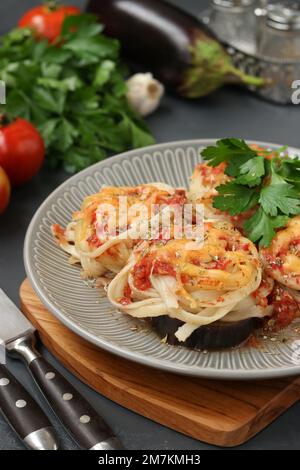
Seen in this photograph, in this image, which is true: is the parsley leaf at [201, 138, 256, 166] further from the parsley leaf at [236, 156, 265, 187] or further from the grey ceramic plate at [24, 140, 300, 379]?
the grey ceramic plate at [24, 140, 300, 379]

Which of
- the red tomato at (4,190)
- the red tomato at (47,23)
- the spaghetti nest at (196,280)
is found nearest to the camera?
the spaghetti nest at (196,280)

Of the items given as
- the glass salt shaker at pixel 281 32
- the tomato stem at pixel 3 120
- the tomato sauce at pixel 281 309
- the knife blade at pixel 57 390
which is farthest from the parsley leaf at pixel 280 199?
the glass salt shaker at pixel 281 32

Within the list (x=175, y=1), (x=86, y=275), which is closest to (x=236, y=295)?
(x=86, y=275)

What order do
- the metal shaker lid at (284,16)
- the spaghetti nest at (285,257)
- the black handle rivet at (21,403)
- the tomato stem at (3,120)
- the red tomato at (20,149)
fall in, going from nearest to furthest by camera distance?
the black handle rivet at (21,403) → the spaghetti nest at (285,257) → the red tomato at (20,149) → the tomato stem at (3,120) → the metal shaker lid at (284,16)

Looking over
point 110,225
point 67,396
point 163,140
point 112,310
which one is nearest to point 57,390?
point 67,396

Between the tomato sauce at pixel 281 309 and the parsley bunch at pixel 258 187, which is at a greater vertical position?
the parsley bunch at pixel 258 187

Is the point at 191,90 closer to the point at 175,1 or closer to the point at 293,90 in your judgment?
the point at 293,90

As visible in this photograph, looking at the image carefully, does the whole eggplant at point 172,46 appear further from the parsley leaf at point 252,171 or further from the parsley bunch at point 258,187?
the parsley leaf at point 252,171
